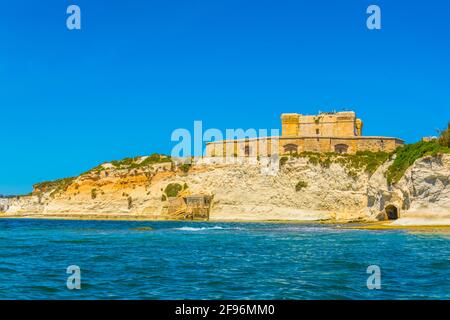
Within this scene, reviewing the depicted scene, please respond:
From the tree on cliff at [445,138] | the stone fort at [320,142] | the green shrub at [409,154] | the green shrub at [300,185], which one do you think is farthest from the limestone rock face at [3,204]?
the tree on cliff at [445,138]

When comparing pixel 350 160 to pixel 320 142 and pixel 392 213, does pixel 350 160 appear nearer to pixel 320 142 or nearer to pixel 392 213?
pixel 320 142

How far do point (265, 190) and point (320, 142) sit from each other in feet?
36.5

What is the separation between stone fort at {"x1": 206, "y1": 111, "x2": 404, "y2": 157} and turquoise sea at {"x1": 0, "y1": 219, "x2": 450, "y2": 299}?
48.8 metres

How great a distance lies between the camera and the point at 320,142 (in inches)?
3184

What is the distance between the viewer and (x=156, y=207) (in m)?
84.2

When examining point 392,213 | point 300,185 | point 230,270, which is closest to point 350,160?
point 300,185

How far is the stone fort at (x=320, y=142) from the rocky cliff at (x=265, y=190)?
3101 mm

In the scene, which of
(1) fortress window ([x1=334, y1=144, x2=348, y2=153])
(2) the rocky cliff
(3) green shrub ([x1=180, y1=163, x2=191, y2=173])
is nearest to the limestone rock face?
(2) the rocky cliff

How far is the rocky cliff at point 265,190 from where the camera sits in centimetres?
4894

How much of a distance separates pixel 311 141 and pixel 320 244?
50357 mm

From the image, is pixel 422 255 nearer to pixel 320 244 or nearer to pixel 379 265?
pixel 379 265

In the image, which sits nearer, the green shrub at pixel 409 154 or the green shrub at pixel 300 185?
the green shrub at pixel 409 154

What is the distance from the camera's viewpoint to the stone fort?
3172 inches

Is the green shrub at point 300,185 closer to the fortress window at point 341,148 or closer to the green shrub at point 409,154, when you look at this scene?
the fortress window at point 341,148
